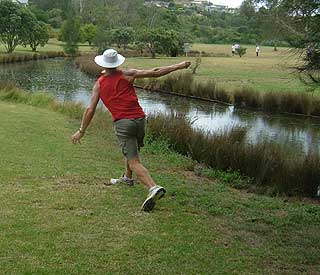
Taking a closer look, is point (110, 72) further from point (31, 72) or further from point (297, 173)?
point (31, 72)

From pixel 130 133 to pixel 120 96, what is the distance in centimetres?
45

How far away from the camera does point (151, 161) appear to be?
9.58 metres

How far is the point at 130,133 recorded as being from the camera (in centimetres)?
604

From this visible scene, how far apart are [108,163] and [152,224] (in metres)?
3.52

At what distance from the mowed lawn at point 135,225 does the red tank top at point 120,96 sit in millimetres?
1077

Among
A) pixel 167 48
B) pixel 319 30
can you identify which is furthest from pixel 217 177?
pixel 167 48

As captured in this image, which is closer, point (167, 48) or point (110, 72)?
point (110, 72)

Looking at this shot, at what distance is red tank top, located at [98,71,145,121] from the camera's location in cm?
603

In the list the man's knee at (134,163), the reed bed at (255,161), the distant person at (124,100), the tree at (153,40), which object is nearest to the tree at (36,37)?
the tree at (153,40)

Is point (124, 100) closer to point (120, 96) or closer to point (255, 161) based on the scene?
point (120, 96)

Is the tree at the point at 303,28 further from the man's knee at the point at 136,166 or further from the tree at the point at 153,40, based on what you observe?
the tree at the point at 153,40

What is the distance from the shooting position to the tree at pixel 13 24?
56844 millimetres

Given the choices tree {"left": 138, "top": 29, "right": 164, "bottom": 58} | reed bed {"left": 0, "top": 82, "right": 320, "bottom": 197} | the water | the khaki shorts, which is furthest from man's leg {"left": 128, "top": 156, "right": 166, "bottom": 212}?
tree {"left": 138, "top": 29, "right": 164, "bottom": 58}

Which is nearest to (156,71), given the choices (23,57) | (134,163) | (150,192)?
(134,163)
